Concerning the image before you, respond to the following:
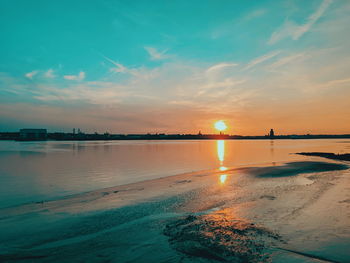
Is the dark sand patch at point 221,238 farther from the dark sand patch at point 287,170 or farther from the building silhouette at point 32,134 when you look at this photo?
the building silhouette at point 32,134

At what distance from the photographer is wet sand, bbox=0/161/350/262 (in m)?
6.89

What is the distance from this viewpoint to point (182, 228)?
893cm

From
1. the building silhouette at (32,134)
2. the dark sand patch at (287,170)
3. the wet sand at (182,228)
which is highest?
the building silhouette at (32,134)

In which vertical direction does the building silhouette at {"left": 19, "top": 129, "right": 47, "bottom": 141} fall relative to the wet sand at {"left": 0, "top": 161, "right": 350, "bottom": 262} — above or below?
above

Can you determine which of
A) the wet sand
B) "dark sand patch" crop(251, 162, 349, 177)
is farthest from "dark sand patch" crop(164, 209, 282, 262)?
"dark sand patch" crop(251, 162, 349, 177)

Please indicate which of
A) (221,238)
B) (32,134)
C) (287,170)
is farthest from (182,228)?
(32,134)

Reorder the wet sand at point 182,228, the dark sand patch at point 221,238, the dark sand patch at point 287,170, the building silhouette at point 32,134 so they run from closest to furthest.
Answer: the dark sand patch at point 221,238 < the wet sand at point 182,228 < the dark sand patch at point 287,170 < the building silhouette at point 32,134

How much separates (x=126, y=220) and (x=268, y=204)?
739 centimetres

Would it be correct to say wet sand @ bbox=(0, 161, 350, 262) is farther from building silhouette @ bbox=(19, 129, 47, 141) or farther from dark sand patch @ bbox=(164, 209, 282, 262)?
building silhouette @ bbox=(19, 129, 47, 141)

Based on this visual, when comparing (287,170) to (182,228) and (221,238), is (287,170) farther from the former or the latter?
(221,238)

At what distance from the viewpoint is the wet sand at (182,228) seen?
6891 mm

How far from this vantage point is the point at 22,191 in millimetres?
16656

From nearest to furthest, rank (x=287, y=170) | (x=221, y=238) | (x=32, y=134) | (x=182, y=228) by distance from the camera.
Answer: (x=221, y=238)
(x=182, y=228)
(x=287, y=170)
(x=32, y=134)

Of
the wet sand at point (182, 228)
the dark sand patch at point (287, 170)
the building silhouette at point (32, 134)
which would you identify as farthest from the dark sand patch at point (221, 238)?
the building silhouette at point (32, 134)
